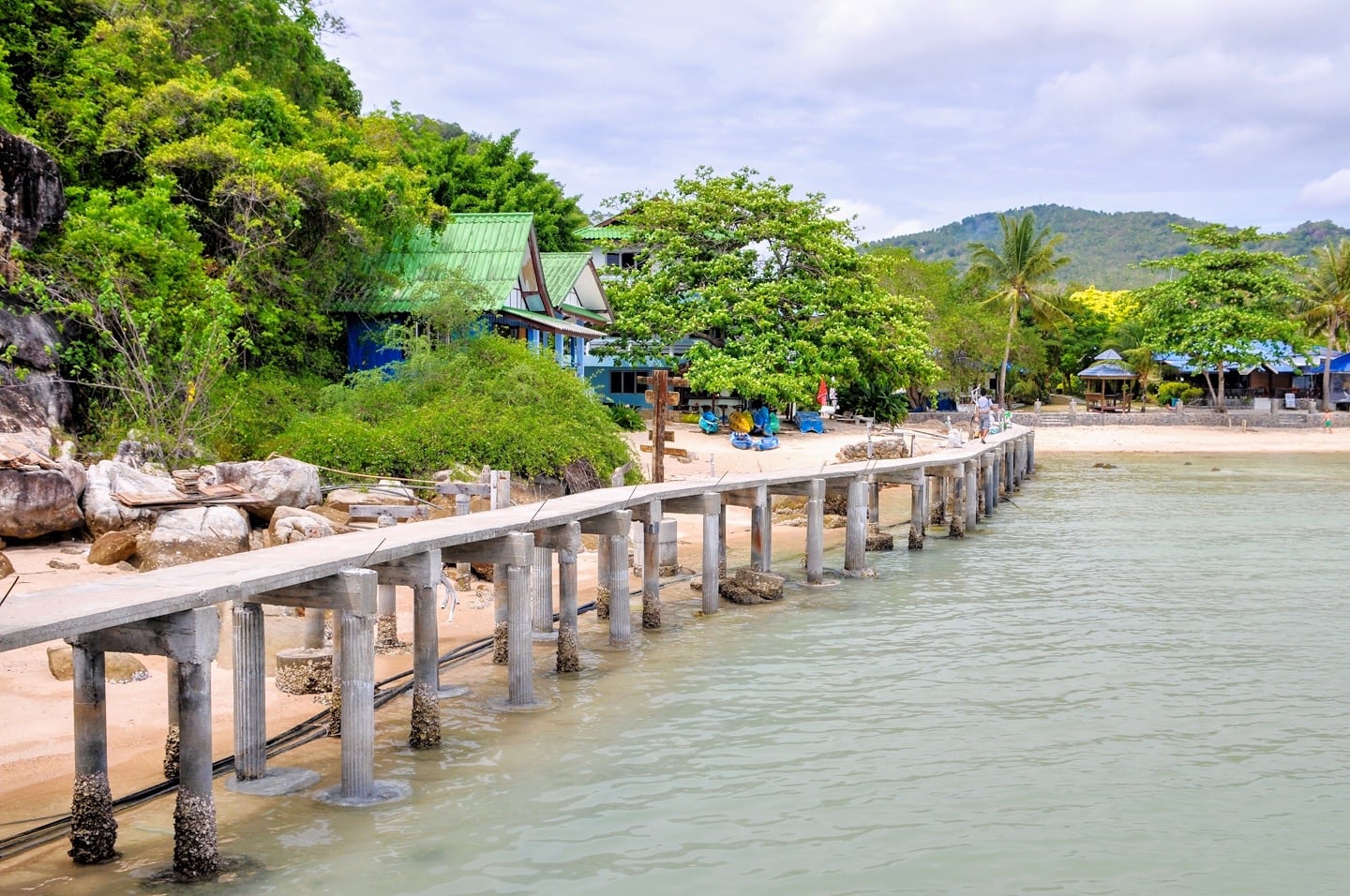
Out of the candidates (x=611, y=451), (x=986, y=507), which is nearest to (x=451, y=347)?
(x=611, y=451)

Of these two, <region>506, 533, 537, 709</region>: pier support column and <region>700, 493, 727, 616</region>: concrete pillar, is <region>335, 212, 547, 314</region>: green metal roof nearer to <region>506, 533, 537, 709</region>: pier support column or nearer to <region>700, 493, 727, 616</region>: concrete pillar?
<region>700, 493, 727, 616</region>: concrete pillar

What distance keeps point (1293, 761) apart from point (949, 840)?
13.7 ft

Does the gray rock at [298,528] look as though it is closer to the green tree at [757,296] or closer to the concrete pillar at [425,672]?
the concrete pillar at [425,672]

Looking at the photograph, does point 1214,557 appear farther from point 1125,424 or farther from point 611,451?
point 1125,424

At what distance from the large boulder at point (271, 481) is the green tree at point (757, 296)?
64.3 feet

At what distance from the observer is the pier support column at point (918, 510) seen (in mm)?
22656

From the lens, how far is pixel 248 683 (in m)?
8.86

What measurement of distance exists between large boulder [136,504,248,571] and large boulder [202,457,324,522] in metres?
0.97

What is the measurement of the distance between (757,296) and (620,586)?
2448 centimetres

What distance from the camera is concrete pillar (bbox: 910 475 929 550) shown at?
2270 centimetres

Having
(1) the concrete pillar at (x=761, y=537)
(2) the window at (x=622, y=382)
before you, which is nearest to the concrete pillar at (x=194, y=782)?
(1) the concrete pillar at (x=761, y=537)

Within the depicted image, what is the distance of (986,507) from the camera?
2895 centimetres

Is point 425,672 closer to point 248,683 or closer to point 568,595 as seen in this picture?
point 248,683

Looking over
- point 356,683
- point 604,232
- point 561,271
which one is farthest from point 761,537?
point 604,232
